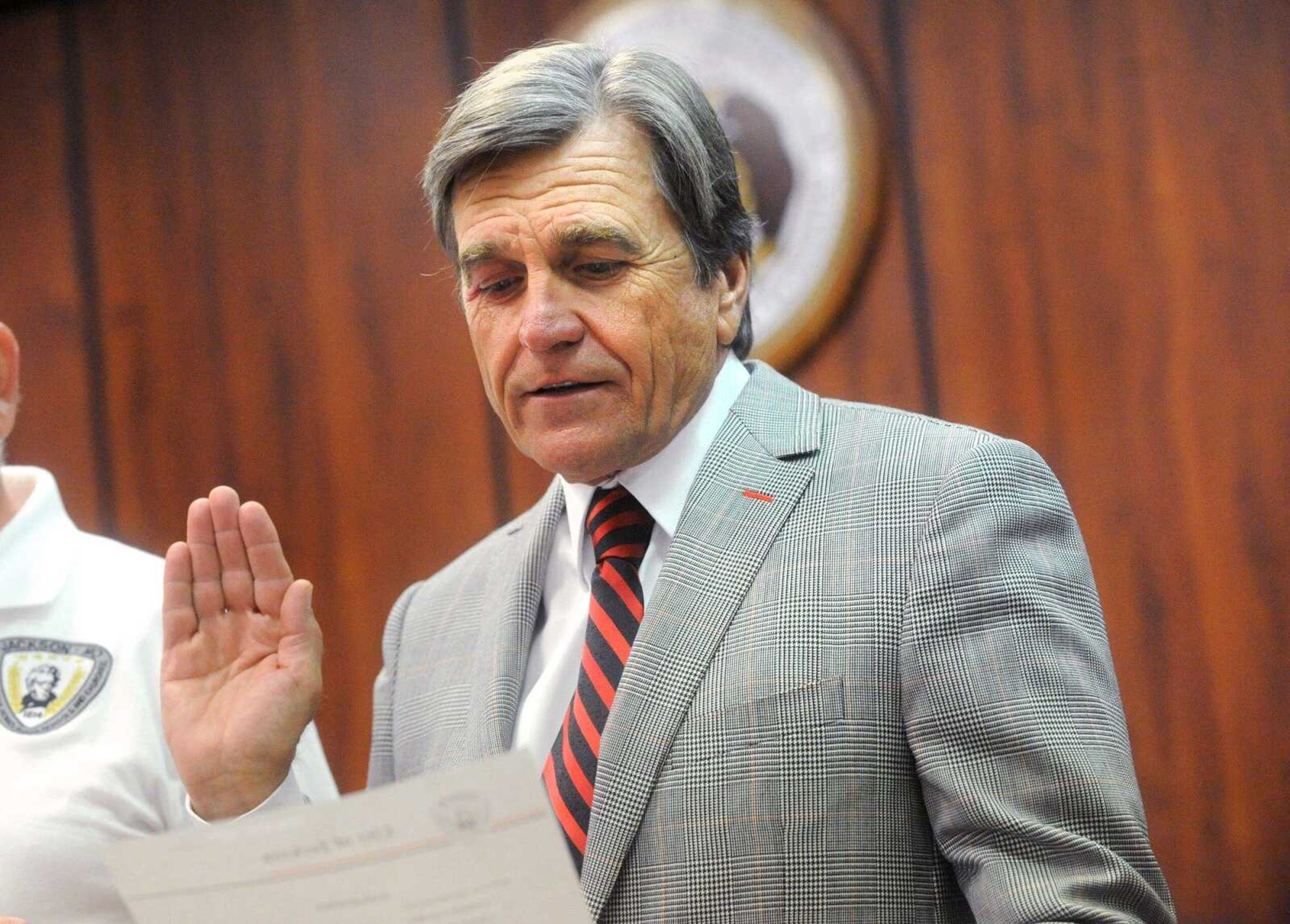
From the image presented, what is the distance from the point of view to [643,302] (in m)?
1.49

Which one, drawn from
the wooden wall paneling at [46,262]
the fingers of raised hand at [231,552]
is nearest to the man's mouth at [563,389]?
the fingers of raised hand at [231,552]

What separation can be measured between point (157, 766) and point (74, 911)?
0.58ft

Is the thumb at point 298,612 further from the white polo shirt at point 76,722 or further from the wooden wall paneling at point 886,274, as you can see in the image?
the wooden wall paneling at point 886,274

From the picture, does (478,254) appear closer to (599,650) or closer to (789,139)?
(599,650)

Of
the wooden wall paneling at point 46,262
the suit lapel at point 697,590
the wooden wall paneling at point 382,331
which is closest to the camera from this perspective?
the suit lapel at point 697,590

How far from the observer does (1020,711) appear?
1.26 meters

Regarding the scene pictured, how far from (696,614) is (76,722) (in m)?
0.77

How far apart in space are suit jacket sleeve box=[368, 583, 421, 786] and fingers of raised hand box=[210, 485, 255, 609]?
0.30 m

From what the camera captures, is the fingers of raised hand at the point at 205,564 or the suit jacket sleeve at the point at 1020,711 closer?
the suit jacket sleeve at the point at 1020,711

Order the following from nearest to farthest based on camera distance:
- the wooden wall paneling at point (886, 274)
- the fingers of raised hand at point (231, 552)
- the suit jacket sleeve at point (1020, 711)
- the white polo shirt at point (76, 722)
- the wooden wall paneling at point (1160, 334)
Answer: the suit jacket sleeve at point (1020, 711) → the fingers of raised hand at point (231, 552) → the white polo shirt at point (76, 722) → the wooden wall paneling at point (1160, 334) → the wooden wall paneling at point (886, 274)

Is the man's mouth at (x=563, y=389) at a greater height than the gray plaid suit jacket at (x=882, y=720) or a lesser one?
greater

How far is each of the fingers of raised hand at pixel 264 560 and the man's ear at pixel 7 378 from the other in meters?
0.54

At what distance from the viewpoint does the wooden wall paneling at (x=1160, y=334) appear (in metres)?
2.41

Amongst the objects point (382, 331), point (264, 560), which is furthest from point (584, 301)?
point (382, 331)
